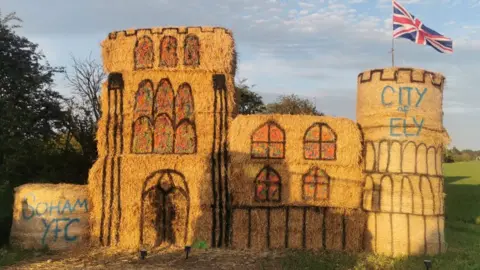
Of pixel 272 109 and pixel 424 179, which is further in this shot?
pixel 272 109

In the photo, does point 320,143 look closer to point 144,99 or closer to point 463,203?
point 144,99

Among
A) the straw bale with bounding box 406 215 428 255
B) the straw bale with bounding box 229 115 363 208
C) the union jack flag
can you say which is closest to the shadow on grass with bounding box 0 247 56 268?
the straw bale with bounding box 229 115 363 208

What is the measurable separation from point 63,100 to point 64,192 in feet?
22.7

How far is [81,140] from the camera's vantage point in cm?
1823

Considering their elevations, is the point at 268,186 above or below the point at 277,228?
above

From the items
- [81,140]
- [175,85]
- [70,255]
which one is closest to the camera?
[70,255]

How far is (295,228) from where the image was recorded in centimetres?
1055

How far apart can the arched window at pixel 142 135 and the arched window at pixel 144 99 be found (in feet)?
0.45

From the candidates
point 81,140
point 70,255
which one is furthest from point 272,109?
point 70,255

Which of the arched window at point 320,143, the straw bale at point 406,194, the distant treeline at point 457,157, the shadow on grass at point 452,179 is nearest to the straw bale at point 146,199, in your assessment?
the arched window at point 320,143

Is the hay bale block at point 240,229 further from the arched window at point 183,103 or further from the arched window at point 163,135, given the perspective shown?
the arched window at point 183,103

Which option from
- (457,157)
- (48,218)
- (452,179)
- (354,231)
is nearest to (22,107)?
A: (48,218)

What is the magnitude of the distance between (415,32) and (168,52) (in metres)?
5.35

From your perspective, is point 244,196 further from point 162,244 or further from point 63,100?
point 63,100
